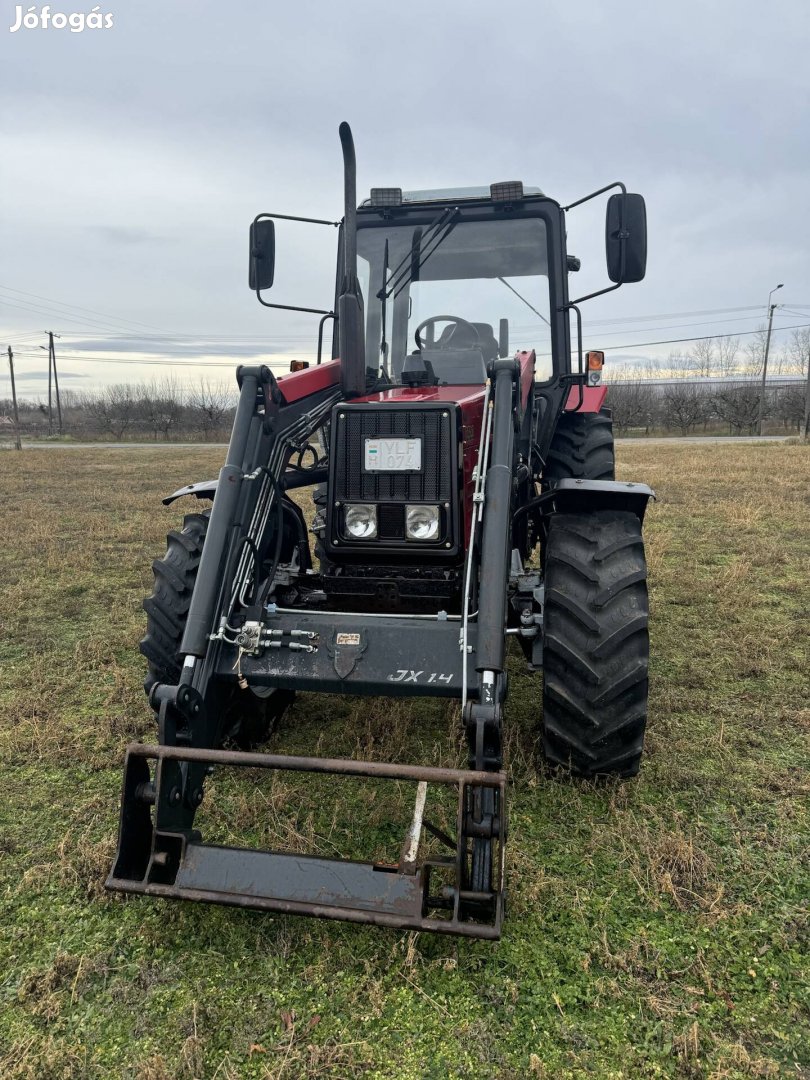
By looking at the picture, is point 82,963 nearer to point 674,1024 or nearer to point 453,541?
point 674,1024

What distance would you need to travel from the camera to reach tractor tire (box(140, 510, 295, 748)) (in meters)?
3.38

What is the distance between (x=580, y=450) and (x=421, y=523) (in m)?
2.18

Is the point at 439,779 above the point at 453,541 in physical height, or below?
below

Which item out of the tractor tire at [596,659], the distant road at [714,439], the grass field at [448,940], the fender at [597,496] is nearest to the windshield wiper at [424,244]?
the fender at [597,496]

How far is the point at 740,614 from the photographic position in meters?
5.74

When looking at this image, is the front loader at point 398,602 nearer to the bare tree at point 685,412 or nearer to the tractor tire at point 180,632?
the tractor tire at point 180,632

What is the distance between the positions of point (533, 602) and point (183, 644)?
156 centimetres

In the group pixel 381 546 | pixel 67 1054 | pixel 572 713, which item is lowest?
pixel 67 1054

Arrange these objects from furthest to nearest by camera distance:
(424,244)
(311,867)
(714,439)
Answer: (714,439), (424,244), (311,867)

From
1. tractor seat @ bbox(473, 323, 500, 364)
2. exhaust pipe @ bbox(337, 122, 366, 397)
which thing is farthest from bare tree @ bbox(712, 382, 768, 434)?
A: exhaust pipe @ bbox(337, 122, 366, 397)

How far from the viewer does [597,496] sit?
346 centimetres

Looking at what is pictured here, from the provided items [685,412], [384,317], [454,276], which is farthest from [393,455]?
[685,412]

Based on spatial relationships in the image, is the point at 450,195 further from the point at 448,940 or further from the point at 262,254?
the point at 448,940

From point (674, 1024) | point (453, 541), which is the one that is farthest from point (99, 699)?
point (674, 1024)
